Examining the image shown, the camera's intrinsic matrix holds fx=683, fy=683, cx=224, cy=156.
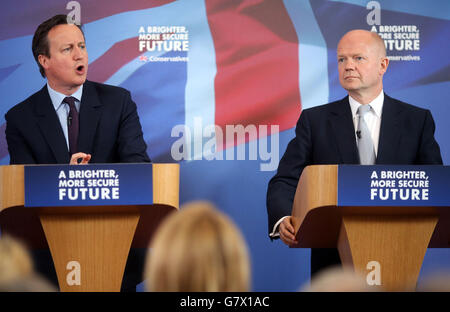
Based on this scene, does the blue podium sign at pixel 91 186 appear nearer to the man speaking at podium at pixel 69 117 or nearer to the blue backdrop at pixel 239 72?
the man speaking at podium at pixel 69 117

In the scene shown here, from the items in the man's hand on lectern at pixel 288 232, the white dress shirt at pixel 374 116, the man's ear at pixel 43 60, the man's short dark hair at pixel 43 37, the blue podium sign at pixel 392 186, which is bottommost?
the man's hand on lectern at pixel 288 232

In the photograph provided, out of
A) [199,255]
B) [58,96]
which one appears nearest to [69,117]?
[58,96]

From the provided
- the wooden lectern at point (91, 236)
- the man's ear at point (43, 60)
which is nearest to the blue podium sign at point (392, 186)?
the wooden lectern at point (91, 236)

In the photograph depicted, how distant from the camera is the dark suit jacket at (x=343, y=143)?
11.9 ft

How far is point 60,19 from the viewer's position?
4484 mm

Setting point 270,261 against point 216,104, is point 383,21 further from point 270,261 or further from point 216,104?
point 270,261

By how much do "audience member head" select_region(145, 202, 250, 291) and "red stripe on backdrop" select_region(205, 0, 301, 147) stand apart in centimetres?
353

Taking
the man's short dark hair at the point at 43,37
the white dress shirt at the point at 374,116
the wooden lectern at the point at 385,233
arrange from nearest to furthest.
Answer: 1. the wooden lectern at the point at 385,233
2. the white dress shirt at the point at 374,116
3. the man's short dark hair at the point at 43,37

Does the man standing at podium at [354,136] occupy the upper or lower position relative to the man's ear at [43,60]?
lower

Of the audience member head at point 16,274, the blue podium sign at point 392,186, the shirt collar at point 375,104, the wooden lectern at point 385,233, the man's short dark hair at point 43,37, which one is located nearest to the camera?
the audience member head at point 16,274

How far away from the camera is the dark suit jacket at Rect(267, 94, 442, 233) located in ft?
11.9

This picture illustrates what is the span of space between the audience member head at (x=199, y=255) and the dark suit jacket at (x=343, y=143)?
7.12 feet
